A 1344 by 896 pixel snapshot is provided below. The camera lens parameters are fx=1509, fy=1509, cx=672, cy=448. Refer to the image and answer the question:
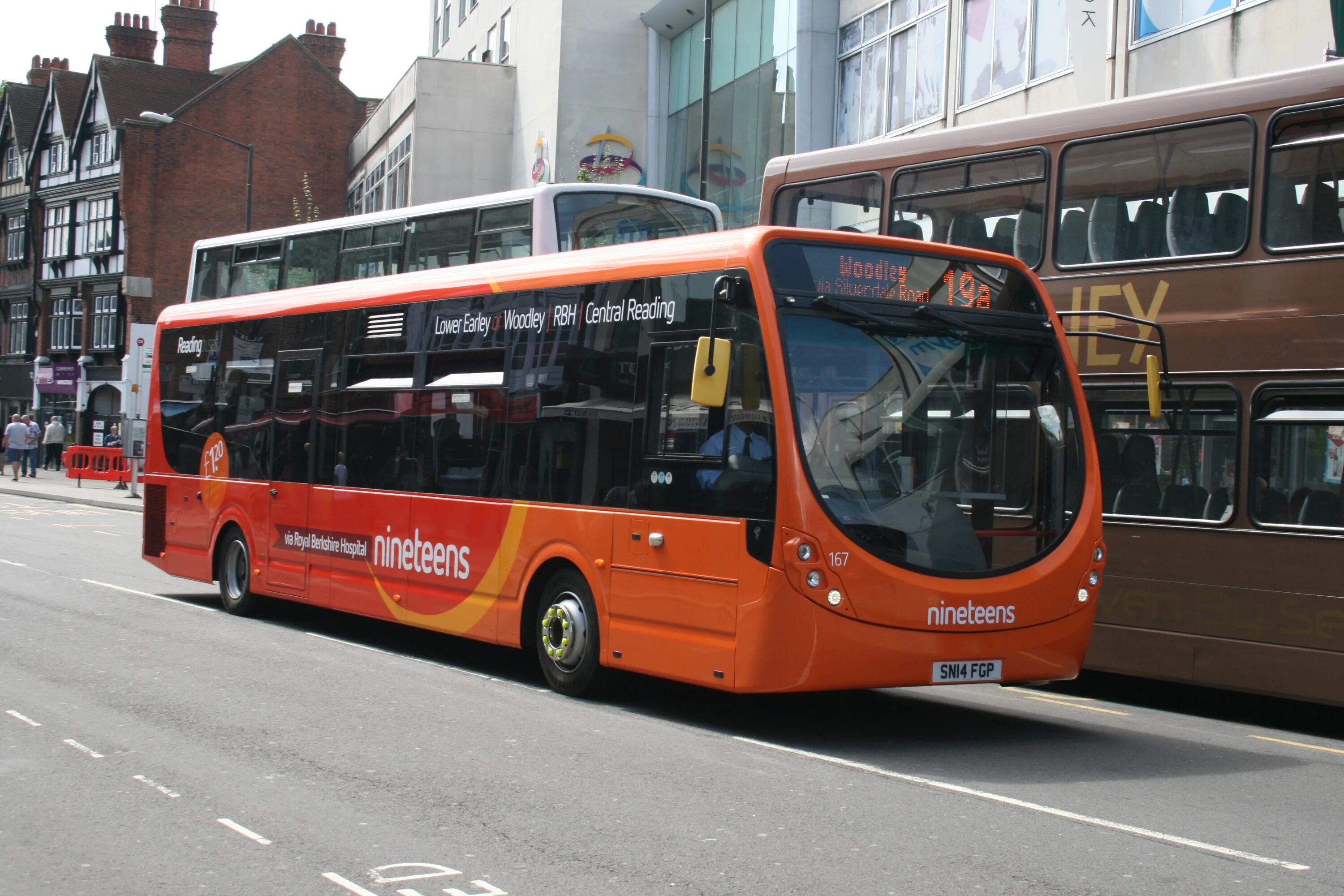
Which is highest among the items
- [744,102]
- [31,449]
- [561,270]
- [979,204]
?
[744,102]

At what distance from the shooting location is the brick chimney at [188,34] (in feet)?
225

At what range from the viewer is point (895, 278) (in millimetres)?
8867

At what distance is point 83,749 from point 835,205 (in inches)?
288

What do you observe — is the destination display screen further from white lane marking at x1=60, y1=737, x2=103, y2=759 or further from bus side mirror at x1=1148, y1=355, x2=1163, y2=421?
white lane marking at x1=60, y1=737, x2=103, y2=759

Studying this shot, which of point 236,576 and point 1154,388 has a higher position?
point 1154,388

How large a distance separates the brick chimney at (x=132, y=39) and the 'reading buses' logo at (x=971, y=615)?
68.0 meters

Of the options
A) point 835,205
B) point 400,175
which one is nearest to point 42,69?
point 400,175

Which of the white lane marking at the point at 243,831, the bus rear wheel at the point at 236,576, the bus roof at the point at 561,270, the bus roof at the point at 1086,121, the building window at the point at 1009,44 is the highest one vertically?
the building window at the point at 1009,44

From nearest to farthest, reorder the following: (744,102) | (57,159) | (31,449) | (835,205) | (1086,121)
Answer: (1086,121)
(835,205)
(744,102)
(31,449)
(57,159)

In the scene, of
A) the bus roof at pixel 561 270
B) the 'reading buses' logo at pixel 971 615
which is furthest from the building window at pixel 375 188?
the 'reading buses' logo at pixel 971 615

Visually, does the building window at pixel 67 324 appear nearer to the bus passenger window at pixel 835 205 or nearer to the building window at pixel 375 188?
the building window at pixel 375 188

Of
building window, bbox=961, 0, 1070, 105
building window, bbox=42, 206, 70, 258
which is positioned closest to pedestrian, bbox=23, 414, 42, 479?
building window, bbox=42, 206, 70, 258

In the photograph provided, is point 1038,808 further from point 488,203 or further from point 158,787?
point 488,203

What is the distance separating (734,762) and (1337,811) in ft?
9.69
